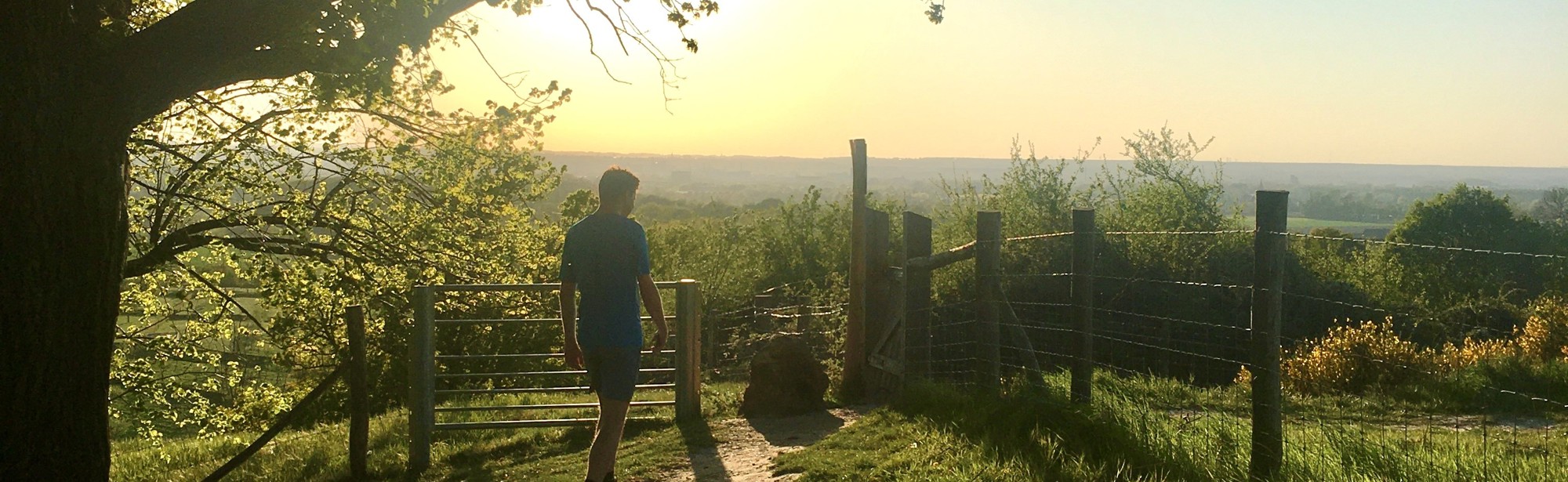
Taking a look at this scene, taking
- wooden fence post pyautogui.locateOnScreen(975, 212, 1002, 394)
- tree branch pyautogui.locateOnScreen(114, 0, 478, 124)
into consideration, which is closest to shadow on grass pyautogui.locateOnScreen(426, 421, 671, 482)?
wooden fence post pyautogui.locateOnScreen(975, 212, 1002, 394)

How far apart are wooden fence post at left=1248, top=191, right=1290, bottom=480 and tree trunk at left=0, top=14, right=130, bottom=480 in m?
5.85

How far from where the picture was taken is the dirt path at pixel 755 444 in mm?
7859

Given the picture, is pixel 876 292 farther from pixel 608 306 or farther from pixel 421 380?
pixel 608 306

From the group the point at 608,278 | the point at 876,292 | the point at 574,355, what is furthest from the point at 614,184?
the point at 876,292

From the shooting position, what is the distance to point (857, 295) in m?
11.3

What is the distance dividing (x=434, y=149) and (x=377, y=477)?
581 cm

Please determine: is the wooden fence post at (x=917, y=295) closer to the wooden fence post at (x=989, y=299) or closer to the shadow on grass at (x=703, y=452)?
the wooden fence post at (x=989, y=299)

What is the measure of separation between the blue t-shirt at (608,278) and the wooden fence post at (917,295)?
4200mm

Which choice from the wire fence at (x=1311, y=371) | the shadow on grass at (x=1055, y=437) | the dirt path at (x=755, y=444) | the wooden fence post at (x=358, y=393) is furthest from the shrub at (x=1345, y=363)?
the wooden fence post at (x=358, y=393)

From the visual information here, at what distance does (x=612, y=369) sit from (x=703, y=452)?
8.32 feet

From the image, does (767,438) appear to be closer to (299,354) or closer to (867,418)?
(867,418)

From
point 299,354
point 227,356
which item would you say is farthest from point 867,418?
point 299,354

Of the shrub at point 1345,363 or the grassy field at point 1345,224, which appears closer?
the shrub at point 1345,363

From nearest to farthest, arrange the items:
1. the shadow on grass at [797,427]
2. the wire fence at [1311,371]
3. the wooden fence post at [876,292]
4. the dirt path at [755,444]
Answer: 1. the wire fence at [1311,371]
2. the dirt path at [755,444]
3. the shadow on grass at [797,427]
4. the wooden fence post at [876,292]
